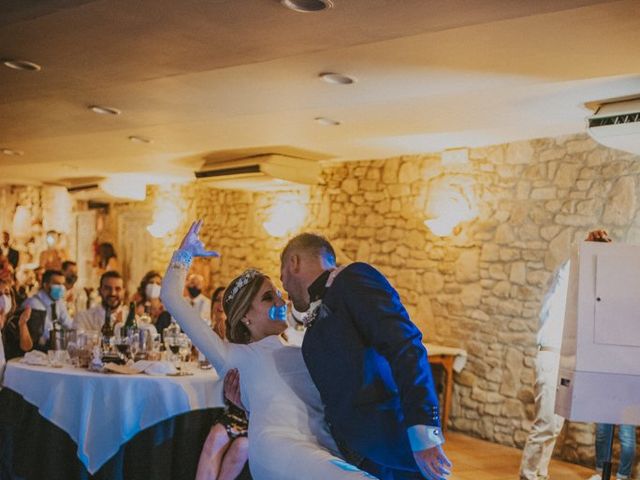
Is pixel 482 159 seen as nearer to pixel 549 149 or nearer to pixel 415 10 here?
pixel 549 149

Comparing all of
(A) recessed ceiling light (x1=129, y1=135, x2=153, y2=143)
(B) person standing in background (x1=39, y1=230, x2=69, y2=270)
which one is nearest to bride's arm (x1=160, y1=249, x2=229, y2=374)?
(A) recessed ceiling light (x1=129, y1=135, x2=153, y2=143)

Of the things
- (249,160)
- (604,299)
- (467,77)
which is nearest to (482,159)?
(249,160)

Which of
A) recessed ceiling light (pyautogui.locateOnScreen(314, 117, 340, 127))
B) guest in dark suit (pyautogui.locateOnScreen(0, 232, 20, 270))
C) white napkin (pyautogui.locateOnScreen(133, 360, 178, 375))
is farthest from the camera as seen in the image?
guest in dark suit (pyautogui.locateOnScreen(0, 232, 20, 270))

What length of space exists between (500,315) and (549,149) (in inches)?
67.3

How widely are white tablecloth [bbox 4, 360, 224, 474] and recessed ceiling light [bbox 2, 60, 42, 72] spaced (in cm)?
181

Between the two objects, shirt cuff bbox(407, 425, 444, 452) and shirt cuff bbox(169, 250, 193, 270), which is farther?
shirt cuff bbox(169, 250, 193, 270)

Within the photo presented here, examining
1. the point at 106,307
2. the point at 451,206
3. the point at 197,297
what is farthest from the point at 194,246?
the point at 197,297

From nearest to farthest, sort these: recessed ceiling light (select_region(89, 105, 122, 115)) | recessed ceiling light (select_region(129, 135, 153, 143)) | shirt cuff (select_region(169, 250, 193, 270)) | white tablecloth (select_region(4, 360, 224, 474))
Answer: shirt cuff (select_region(169, 250, 193, 270)), white tablecloth (select_region(4, 360, 224, 474)), recessed ceiling light (select_region(89, 105, 122, 115)), recessed ceiling light (select_region(129, 135, 153, 143))

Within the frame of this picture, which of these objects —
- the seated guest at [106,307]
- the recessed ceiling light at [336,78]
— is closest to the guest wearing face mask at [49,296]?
the seated guest at [106,307]

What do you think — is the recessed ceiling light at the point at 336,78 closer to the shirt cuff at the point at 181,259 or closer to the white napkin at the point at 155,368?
the white napkin at the point at 155,368

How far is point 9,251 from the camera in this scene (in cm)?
1279

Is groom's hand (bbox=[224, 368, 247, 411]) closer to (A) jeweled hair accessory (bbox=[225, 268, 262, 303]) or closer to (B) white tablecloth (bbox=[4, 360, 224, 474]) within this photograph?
(A) jeweled hair accessory (bbox=[225, 268, 262, 303])

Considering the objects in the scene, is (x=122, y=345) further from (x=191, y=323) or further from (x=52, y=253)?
(x=52, y=253)

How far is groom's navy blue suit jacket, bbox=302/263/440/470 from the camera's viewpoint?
2.15 metres
